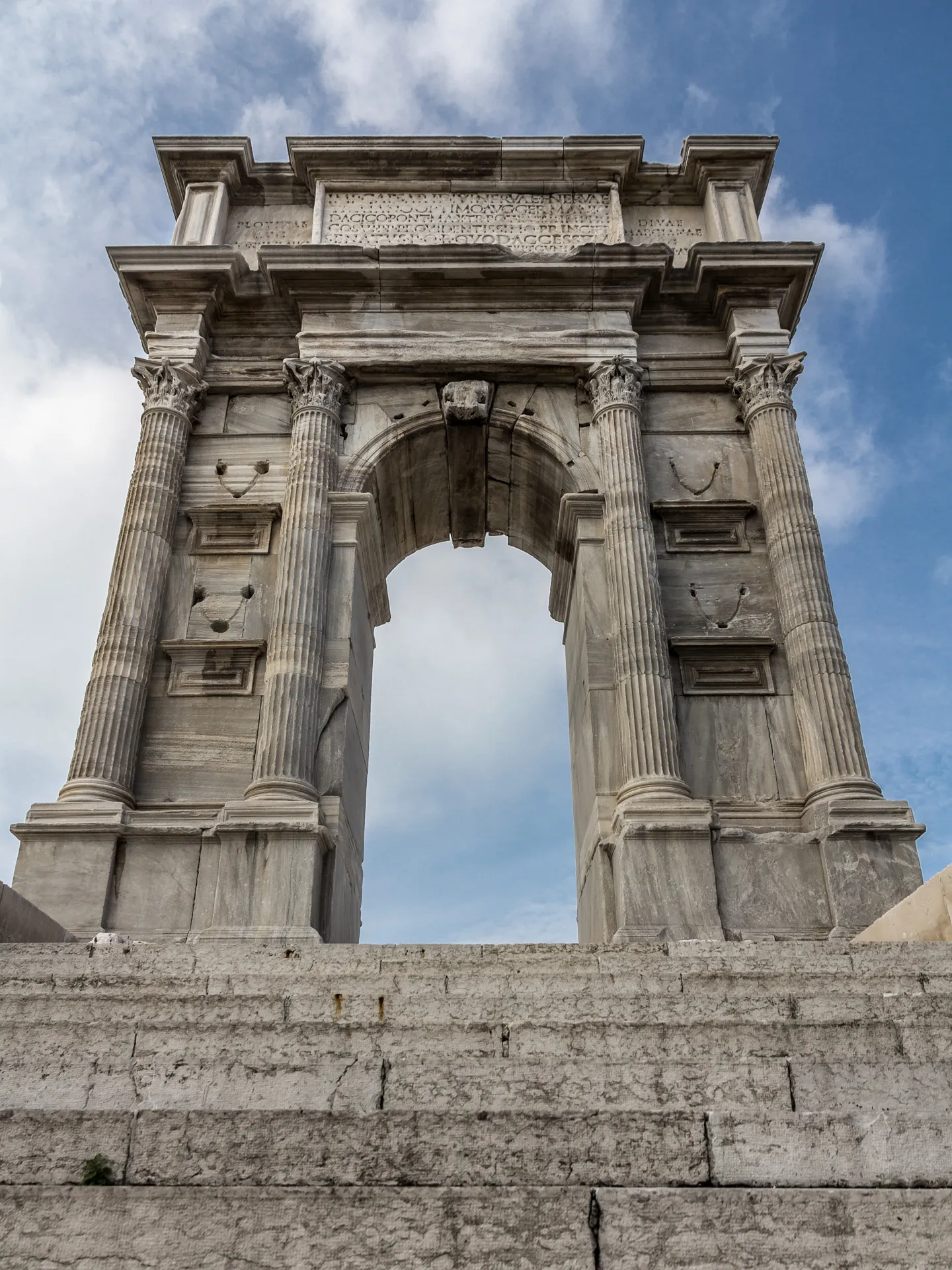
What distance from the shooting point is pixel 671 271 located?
1719 cm

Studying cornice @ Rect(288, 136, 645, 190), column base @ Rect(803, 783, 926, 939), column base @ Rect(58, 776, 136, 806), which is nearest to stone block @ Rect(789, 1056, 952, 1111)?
column base @ Rect(803, 783, 926, 939)

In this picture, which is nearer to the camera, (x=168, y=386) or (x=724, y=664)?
(x=724, y=664)

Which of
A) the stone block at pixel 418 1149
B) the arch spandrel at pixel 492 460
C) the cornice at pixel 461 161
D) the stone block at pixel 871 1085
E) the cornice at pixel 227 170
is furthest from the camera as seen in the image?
the cornice at pixel 227 170

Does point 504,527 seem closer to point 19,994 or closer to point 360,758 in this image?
point 360,758

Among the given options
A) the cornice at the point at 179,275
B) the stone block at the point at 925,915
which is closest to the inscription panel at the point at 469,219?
the cornice at the point at 179,275

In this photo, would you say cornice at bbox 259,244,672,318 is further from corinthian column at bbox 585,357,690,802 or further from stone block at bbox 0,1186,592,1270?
stone block at bbox 0,1186,592,1270

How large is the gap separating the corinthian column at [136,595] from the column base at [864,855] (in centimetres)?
895

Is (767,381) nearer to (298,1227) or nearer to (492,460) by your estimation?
(492,460)

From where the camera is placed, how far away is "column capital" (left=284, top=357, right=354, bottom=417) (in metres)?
16.1

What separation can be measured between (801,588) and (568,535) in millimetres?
3743

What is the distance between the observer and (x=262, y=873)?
12234mm

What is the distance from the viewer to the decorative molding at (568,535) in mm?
15664

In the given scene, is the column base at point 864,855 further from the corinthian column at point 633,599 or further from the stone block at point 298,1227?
the stone block at point 298,1227

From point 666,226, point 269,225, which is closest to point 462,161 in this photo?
point 269,225
